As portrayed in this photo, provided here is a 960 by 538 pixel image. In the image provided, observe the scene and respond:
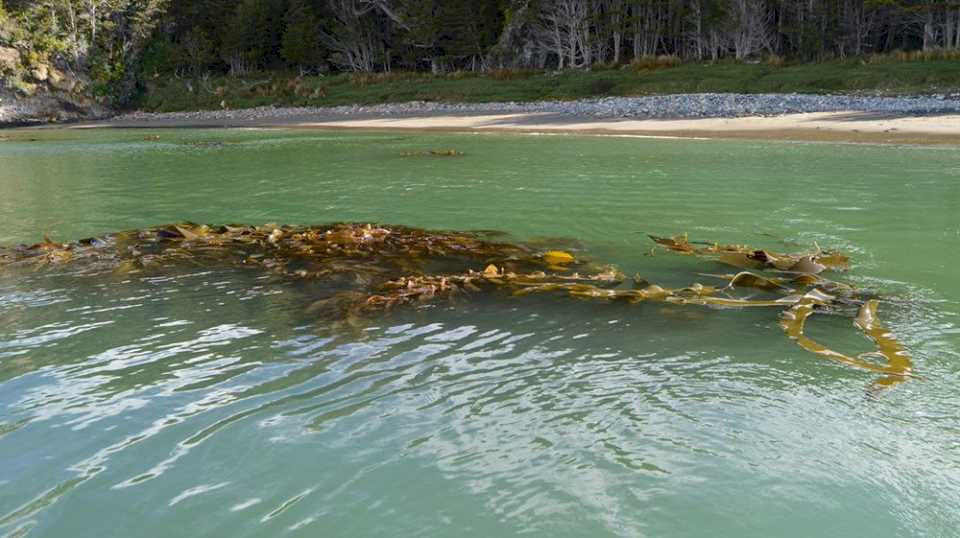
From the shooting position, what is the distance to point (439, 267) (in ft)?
21.5

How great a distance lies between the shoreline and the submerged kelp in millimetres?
13289

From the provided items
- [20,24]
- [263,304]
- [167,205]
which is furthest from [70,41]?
[263,304]

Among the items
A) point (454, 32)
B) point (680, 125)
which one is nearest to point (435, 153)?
point (680, 125)

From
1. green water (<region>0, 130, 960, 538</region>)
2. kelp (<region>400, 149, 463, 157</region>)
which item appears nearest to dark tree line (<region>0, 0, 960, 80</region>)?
kelp (<region>400, 149, 463, 157</region>)

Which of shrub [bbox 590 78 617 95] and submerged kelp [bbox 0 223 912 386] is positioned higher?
shrub [bbox 590 78 617 95]

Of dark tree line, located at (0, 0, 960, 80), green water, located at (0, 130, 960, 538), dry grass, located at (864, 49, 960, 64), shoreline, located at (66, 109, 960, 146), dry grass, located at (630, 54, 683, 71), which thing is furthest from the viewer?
dark tree line, located at (0, 0, 960, 80)

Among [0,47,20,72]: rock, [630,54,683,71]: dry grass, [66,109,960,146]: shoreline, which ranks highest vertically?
[0,47,20,72]: rock

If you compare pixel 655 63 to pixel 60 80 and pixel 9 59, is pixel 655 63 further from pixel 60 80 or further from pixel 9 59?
pixel 9 59

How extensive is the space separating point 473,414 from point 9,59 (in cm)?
4759

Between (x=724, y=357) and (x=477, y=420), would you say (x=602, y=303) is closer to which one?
(x=724, y=357)

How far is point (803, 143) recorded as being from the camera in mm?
18219

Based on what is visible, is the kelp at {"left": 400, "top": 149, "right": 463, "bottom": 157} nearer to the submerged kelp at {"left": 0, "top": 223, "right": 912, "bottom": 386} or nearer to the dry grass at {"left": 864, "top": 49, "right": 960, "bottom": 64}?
the submerged kelp at {"left": 0, "top": 223, "right": 912, "bottom": 386}

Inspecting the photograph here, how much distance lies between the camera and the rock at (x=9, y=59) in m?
42.6

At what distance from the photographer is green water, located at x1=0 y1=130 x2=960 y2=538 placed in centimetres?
275
